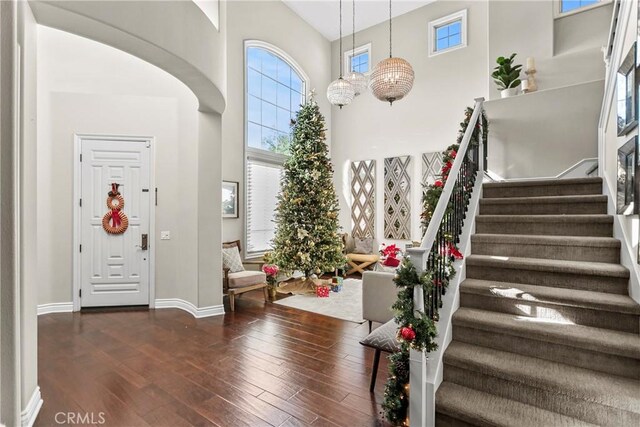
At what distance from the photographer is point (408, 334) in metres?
1.88

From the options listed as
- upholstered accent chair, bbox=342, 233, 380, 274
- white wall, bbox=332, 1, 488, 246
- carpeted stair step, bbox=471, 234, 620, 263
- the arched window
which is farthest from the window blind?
carpeted stair step, bbox=471, 234, 620, 263

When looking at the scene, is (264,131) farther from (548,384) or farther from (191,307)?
(548,384)

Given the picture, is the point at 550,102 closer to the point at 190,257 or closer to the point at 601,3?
the point at 601,3

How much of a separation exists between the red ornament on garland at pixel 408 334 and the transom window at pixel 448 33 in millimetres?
6684

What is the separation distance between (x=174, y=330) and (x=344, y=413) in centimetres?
254

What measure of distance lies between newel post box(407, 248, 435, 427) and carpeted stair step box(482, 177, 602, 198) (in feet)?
7.62

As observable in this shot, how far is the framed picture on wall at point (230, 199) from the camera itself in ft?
19.0

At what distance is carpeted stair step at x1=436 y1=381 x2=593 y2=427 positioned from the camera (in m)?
1.83

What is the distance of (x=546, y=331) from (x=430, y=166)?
504 cm

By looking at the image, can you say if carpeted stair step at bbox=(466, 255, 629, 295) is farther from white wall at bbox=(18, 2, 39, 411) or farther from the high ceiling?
the high ceiling

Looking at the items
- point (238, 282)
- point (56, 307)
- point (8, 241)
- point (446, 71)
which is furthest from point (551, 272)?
point (56, 307)

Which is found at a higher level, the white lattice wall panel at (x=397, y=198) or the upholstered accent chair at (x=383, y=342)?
the white lattice wall panel at (x=397, y=198)

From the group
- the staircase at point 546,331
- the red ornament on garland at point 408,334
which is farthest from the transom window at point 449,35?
the red ornament on garland at point 408,334

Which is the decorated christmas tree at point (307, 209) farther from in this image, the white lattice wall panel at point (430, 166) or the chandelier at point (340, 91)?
the white lattice wall panel at point (430, 166)
